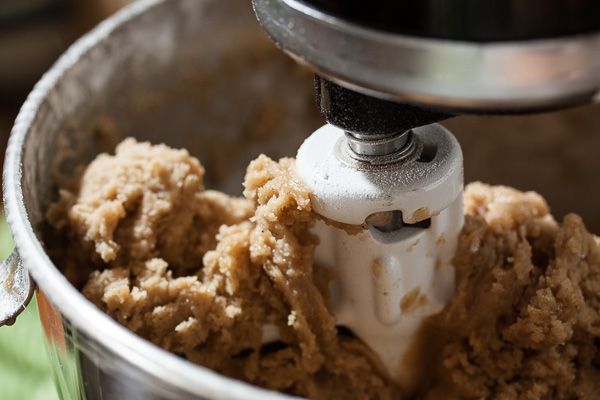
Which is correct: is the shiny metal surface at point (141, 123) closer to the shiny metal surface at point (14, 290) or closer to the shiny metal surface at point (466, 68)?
the shiny metal surface at point (14, 290)

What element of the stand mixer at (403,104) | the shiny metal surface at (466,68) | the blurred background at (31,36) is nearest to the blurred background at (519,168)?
the stand mixer at (403,104)

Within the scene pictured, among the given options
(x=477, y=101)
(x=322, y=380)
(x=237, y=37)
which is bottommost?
(x=322, y=380)

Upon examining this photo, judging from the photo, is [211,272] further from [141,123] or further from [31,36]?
[31,36]

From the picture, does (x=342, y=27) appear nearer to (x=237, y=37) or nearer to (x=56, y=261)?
(x=56, y=261)

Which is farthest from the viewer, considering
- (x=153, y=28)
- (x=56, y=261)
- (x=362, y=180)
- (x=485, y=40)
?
(x=153, y=28)

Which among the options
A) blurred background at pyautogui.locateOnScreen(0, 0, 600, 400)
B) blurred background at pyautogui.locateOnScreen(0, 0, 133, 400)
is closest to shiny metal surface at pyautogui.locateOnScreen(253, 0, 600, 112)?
blurred background at pyautogui.locateOnScreen(0, 0, 600, 400)

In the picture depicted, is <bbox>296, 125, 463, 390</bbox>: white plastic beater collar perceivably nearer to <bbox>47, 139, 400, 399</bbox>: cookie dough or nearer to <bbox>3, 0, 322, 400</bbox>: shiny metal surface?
<bbox>47, 139, 400, 399</bbox>: cookie dough

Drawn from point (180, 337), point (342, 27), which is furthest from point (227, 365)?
point (342, 27)
